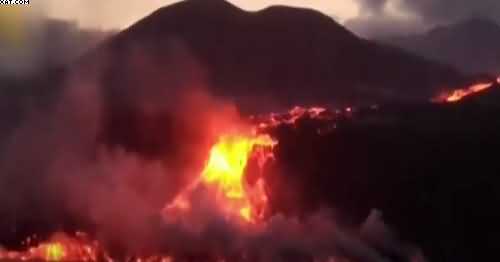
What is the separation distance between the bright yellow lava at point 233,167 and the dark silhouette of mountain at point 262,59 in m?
12.8

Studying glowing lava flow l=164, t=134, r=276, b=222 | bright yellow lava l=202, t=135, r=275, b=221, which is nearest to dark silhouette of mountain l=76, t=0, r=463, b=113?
bright yellow lava l=202, t=135, r=275, b=221

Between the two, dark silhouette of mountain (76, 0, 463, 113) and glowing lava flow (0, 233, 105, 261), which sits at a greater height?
dark silhouette of mountain (76, 0, 463, 113)

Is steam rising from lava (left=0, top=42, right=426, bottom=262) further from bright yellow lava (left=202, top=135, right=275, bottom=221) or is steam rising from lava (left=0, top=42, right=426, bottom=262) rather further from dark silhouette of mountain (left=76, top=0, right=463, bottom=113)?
dark silhouette of mountain (left=76, top=0, right=463, bottom=113)

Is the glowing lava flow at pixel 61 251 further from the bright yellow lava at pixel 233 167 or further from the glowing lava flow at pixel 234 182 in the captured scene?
the bright yellow lava at pixel 233 167

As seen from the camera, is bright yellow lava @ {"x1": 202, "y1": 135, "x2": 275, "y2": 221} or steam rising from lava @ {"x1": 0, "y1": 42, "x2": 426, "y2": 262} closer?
steam rising from lava @ {"x1": 0, "y1": 42, "x2": 426, "y2": 262}

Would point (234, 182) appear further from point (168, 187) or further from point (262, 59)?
point (262, 59)

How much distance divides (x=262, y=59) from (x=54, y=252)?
33090 mm

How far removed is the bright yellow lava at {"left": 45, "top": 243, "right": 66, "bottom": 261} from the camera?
1923 inches

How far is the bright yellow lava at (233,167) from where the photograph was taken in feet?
169

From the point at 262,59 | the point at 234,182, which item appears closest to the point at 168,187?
the point at 234,182

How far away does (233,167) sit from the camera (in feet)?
176

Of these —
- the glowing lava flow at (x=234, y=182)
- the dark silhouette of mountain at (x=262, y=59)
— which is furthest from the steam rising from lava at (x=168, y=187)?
the dark silhouette of mountain at (x=262, y=59)

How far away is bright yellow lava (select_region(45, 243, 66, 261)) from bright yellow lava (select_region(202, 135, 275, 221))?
8324 millimetres

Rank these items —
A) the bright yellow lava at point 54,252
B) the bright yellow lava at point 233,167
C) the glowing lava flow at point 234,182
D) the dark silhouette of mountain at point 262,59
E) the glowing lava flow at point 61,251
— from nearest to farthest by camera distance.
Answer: the glowing lava flow at point 61,251 < the bright yellow lava at point 54,252 < the glowing lava flow at point 234,182 < the bright yellow lava at point 233,167 < the dark silhouette of mountain at point 262,59
